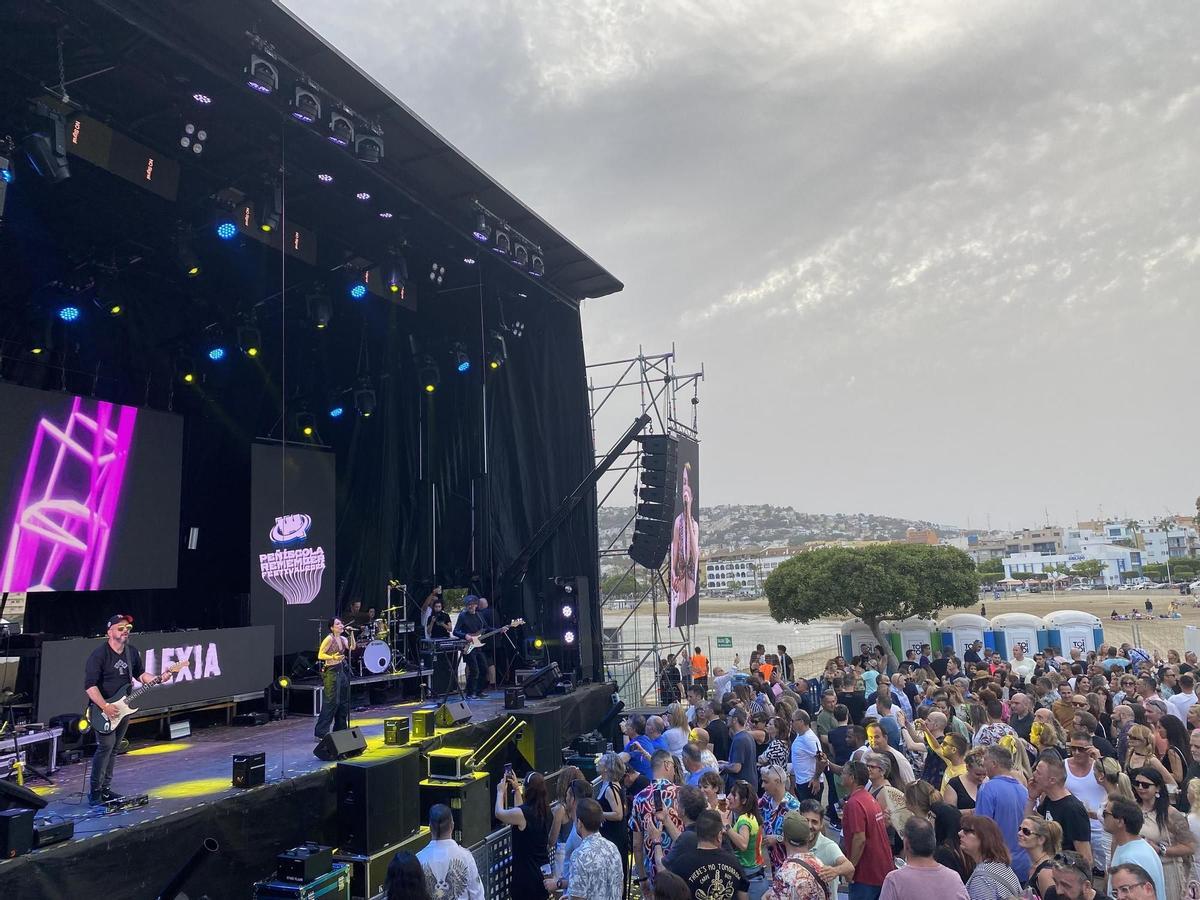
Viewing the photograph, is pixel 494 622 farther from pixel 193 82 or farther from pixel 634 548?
pixel 193 82

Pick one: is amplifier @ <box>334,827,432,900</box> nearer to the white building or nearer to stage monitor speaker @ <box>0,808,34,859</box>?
stage monitor speaker @ <box>0,808,34,859</box>

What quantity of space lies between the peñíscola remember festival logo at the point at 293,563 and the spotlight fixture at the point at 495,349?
401cm

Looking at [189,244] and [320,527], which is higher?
[189,244]

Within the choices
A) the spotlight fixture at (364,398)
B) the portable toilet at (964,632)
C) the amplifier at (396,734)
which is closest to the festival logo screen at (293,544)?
the spotlight fixture at (364,398)

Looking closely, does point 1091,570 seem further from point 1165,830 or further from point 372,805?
point 372,805

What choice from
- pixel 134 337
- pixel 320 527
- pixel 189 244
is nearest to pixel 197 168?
pixel 189 244

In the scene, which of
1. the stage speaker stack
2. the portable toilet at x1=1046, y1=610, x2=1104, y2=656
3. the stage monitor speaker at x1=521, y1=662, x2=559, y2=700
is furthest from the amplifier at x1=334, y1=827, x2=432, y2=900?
the portable toilet at x1=1046, y1=610, x2=1104, y2=656

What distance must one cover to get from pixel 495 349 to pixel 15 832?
9.93 m

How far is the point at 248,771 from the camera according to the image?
5777mm

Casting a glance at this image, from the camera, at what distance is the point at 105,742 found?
574 centimetres

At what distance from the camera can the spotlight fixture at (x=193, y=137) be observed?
26.3 feet

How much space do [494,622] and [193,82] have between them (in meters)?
8.25

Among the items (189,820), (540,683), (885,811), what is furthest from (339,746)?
(540,683)

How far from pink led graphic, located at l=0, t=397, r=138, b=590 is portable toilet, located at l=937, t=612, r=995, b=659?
1850cm
